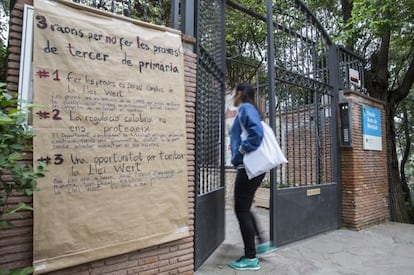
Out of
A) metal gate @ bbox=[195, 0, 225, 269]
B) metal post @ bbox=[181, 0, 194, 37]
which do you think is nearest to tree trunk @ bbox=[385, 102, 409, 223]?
metal gate @ bbox=[195, 0, 225, 269]

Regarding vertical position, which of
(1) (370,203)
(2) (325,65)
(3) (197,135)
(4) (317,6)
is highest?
(4) (317,6)

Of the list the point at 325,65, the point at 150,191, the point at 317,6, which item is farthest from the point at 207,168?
the point at 317,6

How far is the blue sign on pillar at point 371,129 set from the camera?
590cm

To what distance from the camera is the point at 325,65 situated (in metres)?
5.80

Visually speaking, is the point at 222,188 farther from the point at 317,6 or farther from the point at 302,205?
the point at 317,6

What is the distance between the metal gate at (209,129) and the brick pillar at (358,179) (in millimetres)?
2693

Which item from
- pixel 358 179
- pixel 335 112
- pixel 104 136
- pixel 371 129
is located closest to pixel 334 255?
pixel 358 179

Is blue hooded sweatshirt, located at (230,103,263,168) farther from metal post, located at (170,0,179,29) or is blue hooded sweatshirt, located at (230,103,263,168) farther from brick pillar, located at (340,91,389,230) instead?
brick pillar, located at (340,91,389,230)

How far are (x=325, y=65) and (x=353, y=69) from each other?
995mm

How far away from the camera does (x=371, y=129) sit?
6.12 m

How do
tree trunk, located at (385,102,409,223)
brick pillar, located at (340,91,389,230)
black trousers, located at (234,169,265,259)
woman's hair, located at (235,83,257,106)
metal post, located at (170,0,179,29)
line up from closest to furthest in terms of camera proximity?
metal post, located at (170,0,179,29)
black trousers, located at (234,169,265,259)
woman's hair, located at (235,83,257,106)
brick pillar, located at (340,91,389,230)
tree trunk, located at (385,102,409,223)

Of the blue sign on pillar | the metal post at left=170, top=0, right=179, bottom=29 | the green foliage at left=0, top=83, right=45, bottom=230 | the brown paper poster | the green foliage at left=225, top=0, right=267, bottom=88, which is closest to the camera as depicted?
the green foliage at left=0, top=83, right=45, bottom=230

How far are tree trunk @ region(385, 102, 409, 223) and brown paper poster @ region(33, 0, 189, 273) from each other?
6.69m

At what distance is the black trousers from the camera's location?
3.42m
